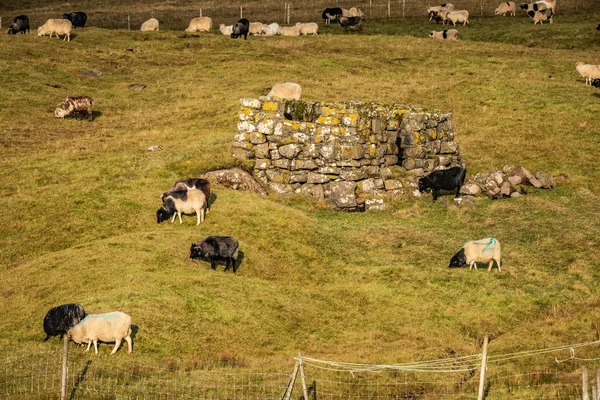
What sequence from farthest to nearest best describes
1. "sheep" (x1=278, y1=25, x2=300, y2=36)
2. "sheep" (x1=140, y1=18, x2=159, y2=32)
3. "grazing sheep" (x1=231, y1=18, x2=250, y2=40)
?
"sheep" (x1=140, y1=18, x2=159, y2=32) < "sheep" (x1=278, y1=25, x2=300, y2=36) < "grazing sheep" (x1=231, y1=18, x2=250, y2=40)

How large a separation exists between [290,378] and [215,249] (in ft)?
28.0

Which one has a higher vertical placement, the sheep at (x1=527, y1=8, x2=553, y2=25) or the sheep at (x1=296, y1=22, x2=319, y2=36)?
the sheep at (x1=527, y1=8, x2=553, y2=25)

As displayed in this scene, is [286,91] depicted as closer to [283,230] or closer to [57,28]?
[283,230]

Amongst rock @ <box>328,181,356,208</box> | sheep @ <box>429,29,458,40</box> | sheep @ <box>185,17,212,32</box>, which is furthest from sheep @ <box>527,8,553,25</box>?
rock @ <box>328,181,356,208</box>

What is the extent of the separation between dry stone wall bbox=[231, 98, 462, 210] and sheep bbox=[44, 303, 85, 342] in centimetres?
1543

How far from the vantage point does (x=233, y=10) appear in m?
89.1

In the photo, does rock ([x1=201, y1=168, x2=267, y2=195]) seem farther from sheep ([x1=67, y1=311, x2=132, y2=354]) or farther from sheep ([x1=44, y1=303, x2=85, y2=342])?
sheep ([x1=67, y1=311, x2=132, y2=354])

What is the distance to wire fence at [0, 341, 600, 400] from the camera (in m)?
18.7

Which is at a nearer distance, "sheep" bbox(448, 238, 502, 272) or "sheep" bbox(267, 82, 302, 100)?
"sheep" bbox(448, 238, 502, 272)

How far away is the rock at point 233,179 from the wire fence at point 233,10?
159ft

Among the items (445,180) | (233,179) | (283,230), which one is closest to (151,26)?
(233,179)

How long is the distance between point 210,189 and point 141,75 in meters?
28.4

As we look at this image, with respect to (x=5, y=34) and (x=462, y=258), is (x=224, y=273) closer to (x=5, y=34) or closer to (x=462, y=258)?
(x=462, y=258)

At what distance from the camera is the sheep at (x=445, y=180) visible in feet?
119
